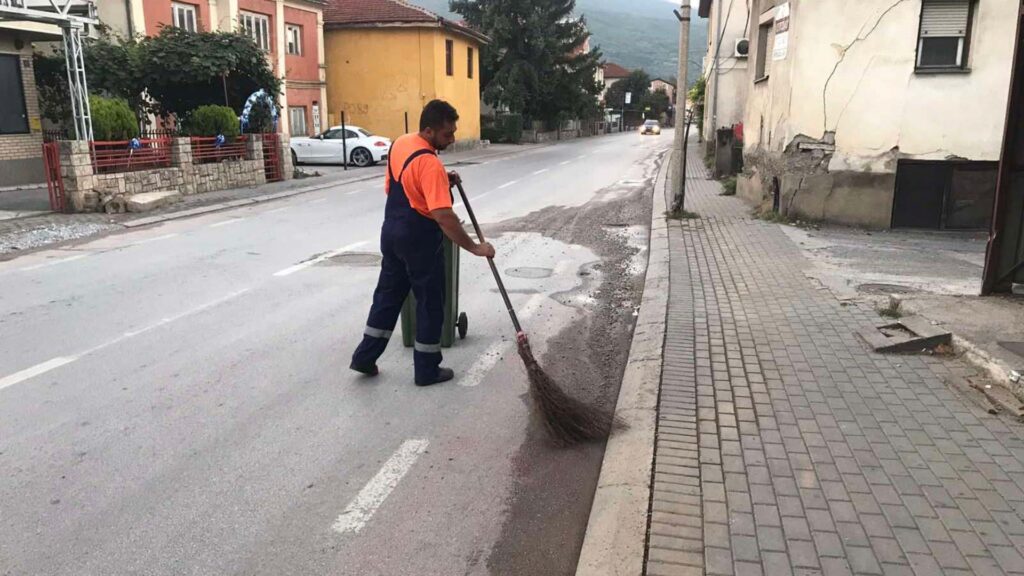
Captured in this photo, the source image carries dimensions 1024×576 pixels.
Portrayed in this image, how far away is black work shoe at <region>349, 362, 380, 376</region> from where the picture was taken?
17.5 ft

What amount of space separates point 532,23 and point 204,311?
4353 cm

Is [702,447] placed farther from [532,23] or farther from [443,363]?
[532,23]

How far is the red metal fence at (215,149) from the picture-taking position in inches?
698

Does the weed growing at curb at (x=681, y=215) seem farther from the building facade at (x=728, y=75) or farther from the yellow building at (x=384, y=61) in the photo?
the yellow building at (x=384, y=61)

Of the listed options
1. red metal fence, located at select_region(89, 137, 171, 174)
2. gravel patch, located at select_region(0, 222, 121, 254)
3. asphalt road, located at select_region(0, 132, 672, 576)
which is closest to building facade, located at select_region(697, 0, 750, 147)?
red metal fence, located at select_region(89, 137, 171, 174)

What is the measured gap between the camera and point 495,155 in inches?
1401

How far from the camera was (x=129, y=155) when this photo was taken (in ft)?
50.3

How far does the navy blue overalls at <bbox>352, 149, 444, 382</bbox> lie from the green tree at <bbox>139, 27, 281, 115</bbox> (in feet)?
50.7

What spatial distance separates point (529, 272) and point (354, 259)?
7.56 feet

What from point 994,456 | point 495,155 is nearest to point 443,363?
point 994,456

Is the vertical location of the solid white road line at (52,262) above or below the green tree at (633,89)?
below

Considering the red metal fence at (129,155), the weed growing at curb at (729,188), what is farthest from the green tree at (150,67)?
the weed growing at curb at (729,188)

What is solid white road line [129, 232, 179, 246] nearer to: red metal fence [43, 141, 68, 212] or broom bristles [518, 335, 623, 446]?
red metal fence [43, 141, 68, 212]

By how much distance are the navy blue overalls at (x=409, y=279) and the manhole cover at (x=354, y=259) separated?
4219 millimetres
